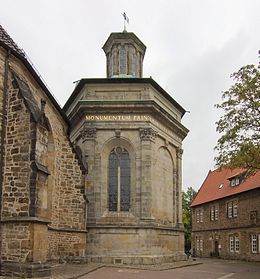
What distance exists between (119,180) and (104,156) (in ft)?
5.64

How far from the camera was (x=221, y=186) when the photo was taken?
48219mm

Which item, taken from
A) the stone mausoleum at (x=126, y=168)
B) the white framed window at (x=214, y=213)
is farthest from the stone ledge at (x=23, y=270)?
the white framed window at (x=214, y=213)

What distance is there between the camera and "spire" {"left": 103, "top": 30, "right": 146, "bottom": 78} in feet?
107

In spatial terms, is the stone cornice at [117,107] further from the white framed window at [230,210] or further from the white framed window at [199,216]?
the white framed window at [199,216]

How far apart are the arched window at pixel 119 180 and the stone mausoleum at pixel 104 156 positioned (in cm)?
6

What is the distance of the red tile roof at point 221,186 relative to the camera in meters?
39.7

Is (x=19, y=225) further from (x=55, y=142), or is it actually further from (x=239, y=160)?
(x=239, y=160)

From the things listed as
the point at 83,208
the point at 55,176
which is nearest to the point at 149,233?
the point at 83,208

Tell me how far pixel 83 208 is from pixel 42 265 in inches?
324

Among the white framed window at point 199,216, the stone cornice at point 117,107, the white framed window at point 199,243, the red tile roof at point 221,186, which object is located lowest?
the white framed window at point 199,243

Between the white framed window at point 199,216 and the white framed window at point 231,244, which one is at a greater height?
the white framed window at point 199,216

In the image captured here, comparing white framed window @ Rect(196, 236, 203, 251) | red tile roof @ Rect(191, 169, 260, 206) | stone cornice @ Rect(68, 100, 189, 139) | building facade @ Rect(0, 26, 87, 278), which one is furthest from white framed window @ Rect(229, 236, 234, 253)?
building facade @ Rect(0, 26, 87, 278)

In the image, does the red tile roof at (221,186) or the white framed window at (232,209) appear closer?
the red tile roof at (221,186)

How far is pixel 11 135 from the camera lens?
663 inches
